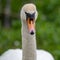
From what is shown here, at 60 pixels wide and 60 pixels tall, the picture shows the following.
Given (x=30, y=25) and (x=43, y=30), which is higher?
(x=30, y=25)

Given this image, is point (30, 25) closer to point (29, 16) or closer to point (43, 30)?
point (29, 16)

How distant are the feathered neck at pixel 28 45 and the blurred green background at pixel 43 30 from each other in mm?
1586

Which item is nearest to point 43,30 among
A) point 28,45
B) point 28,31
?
point 28,45

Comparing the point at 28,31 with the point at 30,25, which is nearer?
the point at 30,25

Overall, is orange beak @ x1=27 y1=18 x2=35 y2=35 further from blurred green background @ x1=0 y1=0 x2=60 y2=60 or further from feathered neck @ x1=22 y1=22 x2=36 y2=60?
blurred green background @ x1=0 y1=0 x2=60 y2=60

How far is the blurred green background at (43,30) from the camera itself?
6919mm

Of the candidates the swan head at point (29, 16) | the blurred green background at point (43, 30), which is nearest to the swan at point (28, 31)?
the swan head at point (29, 16)

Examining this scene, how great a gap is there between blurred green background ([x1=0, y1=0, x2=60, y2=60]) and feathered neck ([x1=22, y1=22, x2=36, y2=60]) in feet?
5.20

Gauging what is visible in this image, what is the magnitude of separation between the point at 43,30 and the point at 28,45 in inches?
100

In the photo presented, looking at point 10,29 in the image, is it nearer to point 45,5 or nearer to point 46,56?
point 45,5

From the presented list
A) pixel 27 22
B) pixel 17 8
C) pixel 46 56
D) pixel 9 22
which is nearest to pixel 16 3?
pixel 17 8

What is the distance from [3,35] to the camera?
7230mm

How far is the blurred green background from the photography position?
272 inches

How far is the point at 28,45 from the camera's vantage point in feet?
15.5
